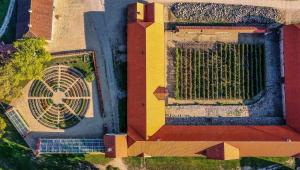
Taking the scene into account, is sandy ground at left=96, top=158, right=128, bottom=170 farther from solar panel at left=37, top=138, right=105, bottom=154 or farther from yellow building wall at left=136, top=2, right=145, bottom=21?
yellow building wall at left=136, top=2, right=145, bottom=21

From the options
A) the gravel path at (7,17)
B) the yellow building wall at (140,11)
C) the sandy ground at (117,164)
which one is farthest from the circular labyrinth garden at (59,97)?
the yellow building wall at (140,11)

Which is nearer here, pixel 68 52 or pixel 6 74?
pixel 6 74

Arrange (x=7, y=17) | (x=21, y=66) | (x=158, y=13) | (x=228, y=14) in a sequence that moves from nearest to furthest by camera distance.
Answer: (x=21, y=66) < (x=158, y=13) < (x=7, y=17) < (x=228, y=14)

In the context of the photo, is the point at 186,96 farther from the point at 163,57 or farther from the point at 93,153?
the point at 93,153

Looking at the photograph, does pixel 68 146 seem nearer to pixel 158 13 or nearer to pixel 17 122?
pixel 17 122

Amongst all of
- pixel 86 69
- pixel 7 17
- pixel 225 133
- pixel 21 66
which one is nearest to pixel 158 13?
pixel 86 69

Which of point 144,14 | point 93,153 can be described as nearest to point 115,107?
point 93,153
